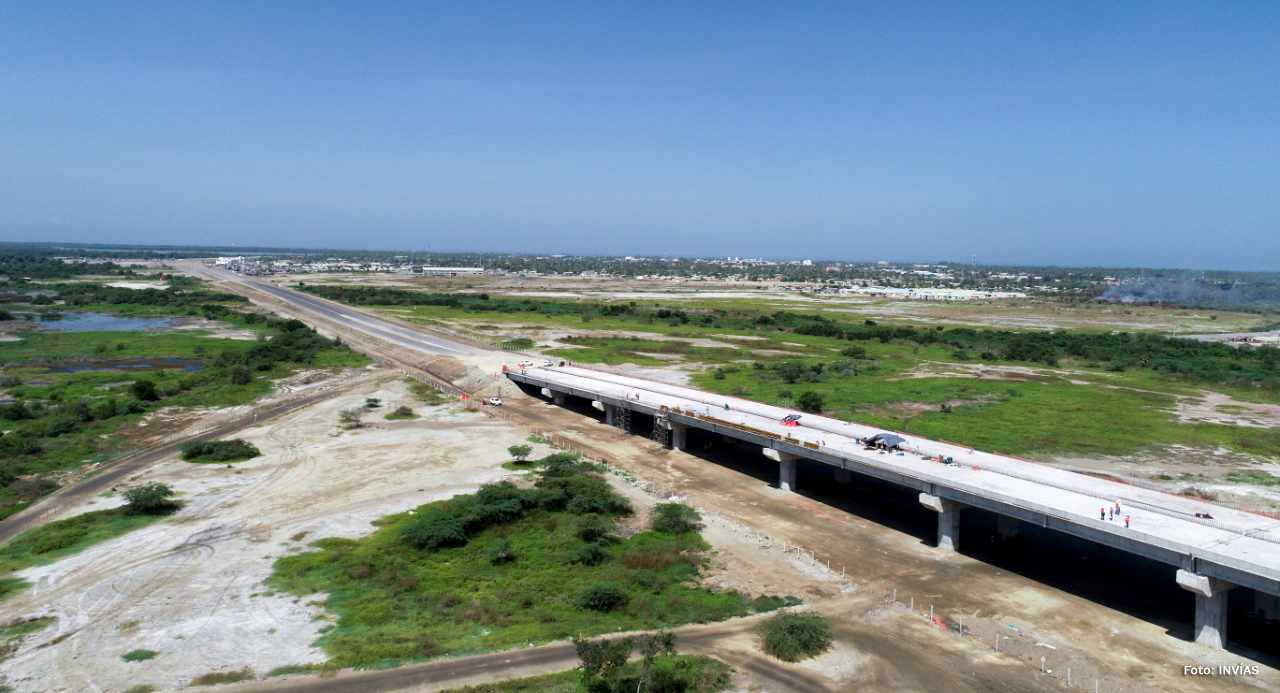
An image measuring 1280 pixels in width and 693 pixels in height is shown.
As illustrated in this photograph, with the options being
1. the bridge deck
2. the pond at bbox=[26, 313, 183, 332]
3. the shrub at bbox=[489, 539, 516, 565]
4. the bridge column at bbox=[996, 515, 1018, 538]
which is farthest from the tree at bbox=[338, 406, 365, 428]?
the pond at bbox=[26, 313, 183, 332]

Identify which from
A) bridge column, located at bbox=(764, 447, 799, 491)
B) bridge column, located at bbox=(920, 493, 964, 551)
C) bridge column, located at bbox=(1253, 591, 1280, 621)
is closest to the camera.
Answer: bridge column, located at bbox=(1253, 591, 1280, 621)

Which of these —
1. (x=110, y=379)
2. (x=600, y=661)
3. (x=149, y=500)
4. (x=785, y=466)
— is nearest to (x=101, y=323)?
(x=110, y=379)

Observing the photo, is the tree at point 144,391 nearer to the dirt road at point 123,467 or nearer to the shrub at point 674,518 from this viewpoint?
the dirt road at point 123,467

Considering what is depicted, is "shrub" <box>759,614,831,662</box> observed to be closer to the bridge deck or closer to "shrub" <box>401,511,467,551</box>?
the bridge deck

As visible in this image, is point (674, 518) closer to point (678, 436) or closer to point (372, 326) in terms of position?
point (678, 436)

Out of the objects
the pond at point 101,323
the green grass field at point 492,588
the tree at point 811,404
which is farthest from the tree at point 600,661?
the pond at point 101,323

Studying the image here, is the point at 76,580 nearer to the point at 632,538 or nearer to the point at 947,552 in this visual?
the point at 632,538
